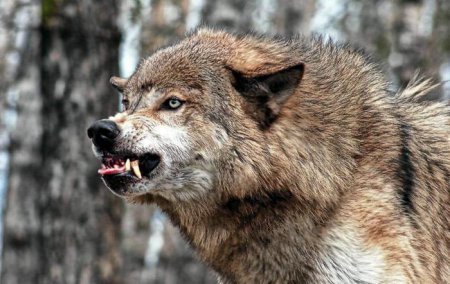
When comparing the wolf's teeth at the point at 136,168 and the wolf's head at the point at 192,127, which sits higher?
the wolf's head at the point at 192,127

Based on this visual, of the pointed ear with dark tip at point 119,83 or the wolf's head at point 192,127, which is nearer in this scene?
the wolf's head at point 192,127

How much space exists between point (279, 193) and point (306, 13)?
2414 centimetres

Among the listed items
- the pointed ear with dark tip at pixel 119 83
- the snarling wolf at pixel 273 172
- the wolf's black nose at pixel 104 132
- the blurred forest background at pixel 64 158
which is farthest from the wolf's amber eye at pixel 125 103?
the blurred forest background at pixel 64 158

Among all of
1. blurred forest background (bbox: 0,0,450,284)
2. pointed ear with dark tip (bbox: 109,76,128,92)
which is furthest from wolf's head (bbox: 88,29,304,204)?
blurred forest background (bbox: 0,0,450,284)

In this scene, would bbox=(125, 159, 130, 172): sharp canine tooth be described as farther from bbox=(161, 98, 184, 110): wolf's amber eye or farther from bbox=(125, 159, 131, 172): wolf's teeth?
bbox=(161, 98, 184, 110): wolf's amber eye

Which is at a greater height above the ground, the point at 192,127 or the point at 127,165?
the point at 192,127

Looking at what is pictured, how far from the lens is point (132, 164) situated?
21.2 feet

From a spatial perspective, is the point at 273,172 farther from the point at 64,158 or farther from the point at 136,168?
the point at 64,158

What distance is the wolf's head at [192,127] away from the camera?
21.1 ft

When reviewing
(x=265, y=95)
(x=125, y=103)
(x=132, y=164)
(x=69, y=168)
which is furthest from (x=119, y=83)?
(x=69, y=168)

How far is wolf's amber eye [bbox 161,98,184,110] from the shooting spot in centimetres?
655

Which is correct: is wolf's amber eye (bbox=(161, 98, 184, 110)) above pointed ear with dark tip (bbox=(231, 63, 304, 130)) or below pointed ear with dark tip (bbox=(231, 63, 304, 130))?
below

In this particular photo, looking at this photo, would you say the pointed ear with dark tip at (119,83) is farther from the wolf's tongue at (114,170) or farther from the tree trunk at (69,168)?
the tree trunk at (69,168)

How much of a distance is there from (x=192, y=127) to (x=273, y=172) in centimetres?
56
